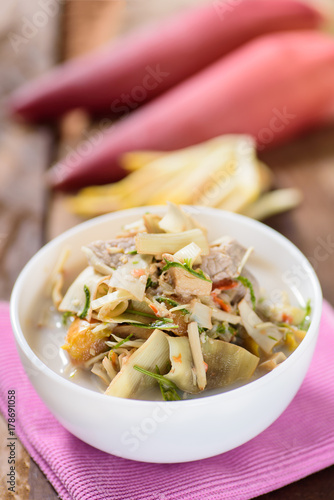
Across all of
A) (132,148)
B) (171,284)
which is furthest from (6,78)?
(171,284)

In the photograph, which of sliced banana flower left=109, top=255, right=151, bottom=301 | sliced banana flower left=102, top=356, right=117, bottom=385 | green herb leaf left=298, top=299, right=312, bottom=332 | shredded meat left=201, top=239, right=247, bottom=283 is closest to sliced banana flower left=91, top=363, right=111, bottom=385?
sliced banana flower left=102, top=356, right=117, bottom=385

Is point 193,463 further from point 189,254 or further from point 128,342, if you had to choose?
point 189,254

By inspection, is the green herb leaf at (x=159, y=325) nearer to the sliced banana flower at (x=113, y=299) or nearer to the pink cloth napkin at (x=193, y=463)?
the sliced banana flower at (x=113, y=299)

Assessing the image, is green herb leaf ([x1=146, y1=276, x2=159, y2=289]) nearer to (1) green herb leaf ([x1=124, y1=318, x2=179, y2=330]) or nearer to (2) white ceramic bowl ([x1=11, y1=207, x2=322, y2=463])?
(1) green herb leaf ([x1=124, y1=318, x2=179, y2=330])

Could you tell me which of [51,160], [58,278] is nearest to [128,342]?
[58,278]

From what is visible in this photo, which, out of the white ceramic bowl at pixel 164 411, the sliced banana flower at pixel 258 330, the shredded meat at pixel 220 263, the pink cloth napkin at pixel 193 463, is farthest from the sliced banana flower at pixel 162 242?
the pink cloth napkin at pixel 193 463
